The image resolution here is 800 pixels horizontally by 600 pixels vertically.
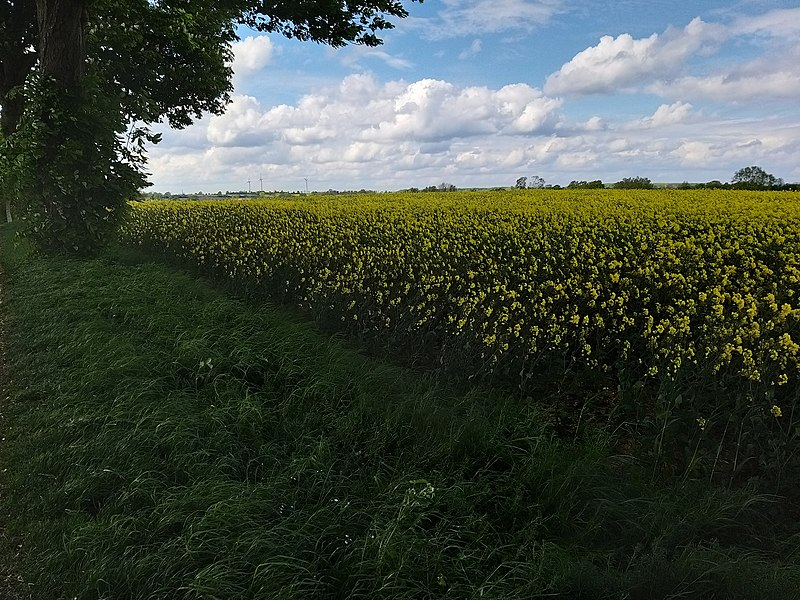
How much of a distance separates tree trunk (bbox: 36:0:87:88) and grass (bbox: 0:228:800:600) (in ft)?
27.9

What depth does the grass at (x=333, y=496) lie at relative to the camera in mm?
2975

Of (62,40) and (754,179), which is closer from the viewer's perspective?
(62,40)

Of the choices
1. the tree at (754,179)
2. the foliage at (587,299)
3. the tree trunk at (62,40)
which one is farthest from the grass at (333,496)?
the tree at (754,179)

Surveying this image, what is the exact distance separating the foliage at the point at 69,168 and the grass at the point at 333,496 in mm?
7014

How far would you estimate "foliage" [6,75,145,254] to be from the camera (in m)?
11.4

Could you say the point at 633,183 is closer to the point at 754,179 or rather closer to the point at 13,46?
the point at 754,179

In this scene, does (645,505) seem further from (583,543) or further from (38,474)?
(38,474)

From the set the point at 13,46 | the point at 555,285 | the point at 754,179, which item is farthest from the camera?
the point at 754,179

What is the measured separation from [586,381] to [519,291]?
131 centimetres

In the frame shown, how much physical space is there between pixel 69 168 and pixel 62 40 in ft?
8.53

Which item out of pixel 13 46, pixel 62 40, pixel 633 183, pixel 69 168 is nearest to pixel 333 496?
pixel 69 168

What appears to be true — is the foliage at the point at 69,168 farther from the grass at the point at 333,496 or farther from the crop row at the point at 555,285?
the grass at the point at 333,496

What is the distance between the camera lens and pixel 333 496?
3662mm

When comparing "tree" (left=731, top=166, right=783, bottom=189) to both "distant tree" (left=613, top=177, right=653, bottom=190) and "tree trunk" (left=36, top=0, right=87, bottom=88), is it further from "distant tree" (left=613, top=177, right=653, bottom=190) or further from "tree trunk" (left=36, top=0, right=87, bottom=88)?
"tree trunk" (left=36, top=0, right=87, bottom=88)
